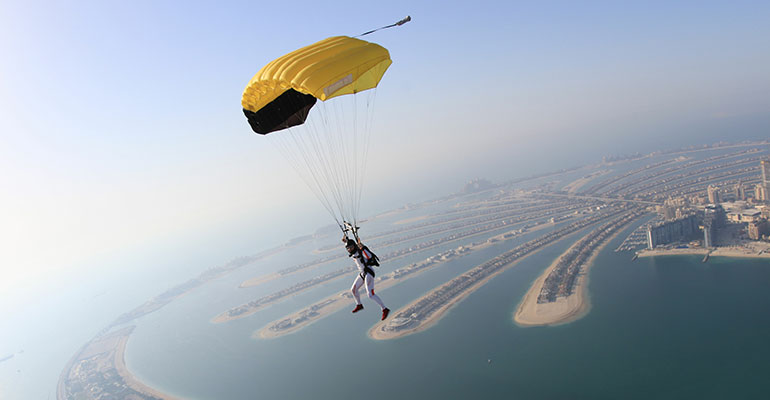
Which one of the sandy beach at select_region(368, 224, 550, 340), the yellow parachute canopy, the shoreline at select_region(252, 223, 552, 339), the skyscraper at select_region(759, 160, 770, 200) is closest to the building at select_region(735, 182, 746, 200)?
the skyscraper at select_region(759, 160, 770, 200)

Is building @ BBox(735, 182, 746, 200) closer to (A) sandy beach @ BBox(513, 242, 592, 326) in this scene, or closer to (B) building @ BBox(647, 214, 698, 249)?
(B) building @ BBox(647, 214, 698, 249)

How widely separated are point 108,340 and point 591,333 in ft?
142

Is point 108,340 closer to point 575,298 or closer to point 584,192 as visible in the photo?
point 575,298

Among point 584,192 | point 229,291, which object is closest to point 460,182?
point 584,192

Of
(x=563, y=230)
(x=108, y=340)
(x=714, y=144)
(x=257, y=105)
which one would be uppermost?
(x=257, y=105)

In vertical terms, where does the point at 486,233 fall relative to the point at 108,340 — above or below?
above

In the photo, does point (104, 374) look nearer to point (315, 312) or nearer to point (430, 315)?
point (315, 312)

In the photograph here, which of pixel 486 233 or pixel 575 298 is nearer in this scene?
pixel 575 298

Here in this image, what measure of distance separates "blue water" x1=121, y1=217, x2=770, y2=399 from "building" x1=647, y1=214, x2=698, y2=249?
2339mm

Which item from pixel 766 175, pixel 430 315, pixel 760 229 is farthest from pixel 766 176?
pixel 430 315

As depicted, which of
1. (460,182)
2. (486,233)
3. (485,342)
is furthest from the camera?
(460,182)

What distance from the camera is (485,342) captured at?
723 inches

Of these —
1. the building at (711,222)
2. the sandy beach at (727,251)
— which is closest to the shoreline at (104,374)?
the sandy beach at (727,251)

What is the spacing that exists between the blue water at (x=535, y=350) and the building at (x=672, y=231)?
2.34m
